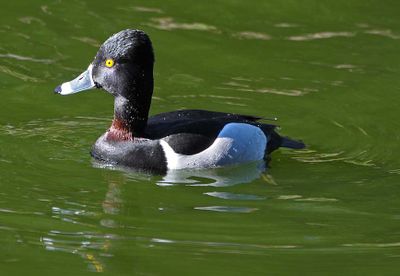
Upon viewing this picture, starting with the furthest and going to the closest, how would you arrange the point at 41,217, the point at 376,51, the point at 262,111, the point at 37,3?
→ the point at 37,3
the point at 376,51
the point at 262,111
the point at 41,217

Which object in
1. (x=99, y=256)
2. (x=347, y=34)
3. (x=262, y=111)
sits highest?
(x=347, y=34)

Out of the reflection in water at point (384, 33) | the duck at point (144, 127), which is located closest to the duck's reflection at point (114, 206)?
the duck at point (144, 127)

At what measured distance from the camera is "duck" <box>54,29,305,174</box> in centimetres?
1133

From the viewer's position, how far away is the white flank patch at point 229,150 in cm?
1134

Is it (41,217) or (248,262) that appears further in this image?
(41,217)

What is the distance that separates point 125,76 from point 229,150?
1285mm

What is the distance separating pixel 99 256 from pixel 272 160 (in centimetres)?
388

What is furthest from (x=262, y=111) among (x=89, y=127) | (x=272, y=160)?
(x=89, y=127)

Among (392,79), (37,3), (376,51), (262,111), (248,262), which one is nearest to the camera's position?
(248,262)

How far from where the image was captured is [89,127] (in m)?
12.6

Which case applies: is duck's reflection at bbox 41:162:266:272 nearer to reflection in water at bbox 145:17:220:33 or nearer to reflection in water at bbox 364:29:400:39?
reflection in water at bbox 145:17:220:33

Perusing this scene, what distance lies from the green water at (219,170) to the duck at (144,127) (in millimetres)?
200

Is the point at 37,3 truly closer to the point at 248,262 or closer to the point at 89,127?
the point at 89,127

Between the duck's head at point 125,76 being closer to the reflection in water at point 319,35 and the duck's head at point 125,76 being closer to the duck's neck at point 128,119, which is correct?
the duck's neck at point 128,119
